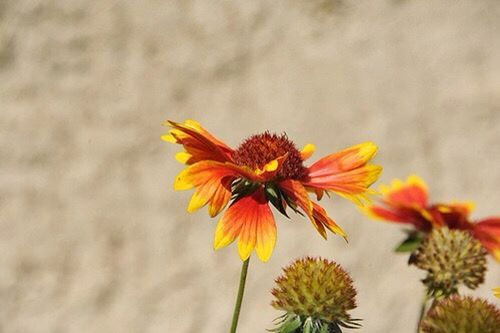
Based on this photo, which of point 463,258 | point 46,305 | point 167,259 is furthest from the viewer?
point 167,259

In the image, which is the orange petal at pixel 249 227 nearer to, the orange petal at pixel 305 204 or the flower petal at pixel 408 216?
the orange petal at pixel 305 204

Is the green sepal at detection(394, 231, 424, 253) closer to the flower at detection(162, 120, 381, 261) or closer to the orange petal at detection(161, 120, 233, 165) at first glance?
the flower at detection(162, 120, 381, 261)

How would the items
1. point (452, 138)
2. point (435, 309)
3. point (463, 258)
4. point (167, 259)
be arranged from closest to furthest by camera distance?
point (435, 309) → point (463, 258) → point (167, 259) → point (452, 138)

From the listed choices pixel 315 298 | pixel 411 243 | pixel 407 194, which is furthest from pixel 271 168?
pixel 407 194

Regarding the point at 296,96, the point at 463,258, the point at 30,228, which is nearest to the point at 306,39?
the point at 296,96

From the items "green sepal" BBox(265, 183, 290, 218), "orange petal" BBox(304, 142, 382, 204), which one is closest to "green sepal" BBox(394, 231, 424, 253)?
"orange petal" BBox(304, 142, 382, 204)

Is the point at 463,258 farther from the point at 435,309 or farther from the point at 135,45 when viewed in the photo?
the point at 135,45

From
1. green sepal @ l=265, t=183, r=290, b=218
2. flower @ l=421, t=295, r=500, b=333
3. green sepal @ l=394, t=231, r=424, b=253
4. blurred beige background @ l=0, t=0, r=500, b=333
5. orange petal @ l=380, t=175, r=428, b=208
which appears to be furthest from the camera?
blurred beige background @ l=0, t=0, r=500, b=333
